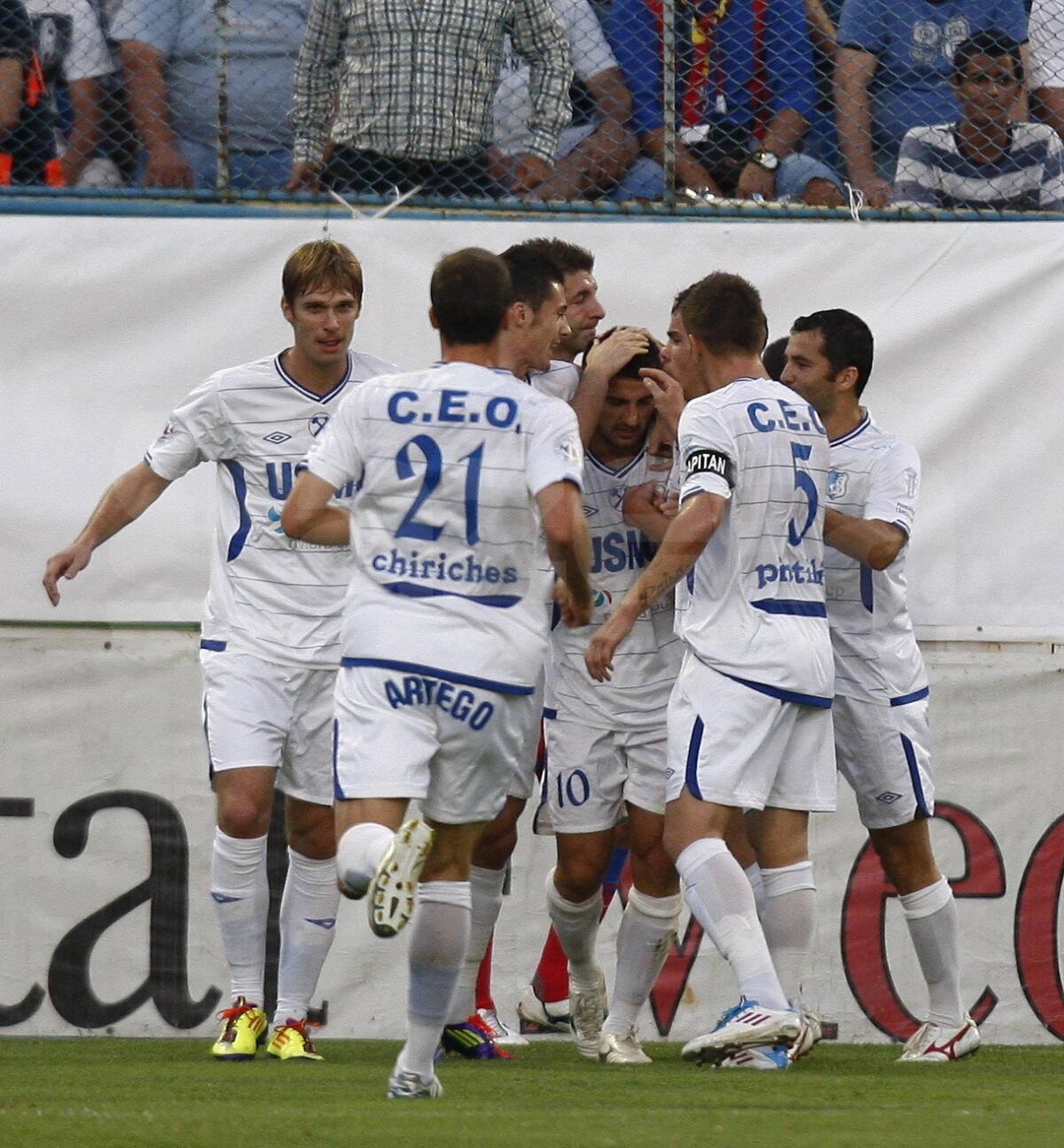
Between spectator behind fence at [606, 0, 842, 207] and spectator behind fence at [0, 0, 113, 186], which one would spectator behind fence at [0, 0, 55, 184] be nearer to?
spectator behind fence at [0, 0, 113, 186]

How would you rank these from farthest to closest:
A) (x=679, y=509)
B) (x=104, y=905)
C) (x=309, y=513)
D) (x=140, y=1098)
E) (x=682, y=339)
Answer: (x=104, y=905) → (x=682, y=339) → (x=679, y=509) → (x=140, y=1098) → (x=309, y=513)

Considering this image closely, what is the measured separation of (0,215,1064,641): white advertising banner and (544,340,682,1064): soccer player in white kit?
1.66m

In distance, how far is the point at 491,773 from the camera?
4.47 metres

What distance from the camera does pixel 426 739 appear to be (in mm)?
4375

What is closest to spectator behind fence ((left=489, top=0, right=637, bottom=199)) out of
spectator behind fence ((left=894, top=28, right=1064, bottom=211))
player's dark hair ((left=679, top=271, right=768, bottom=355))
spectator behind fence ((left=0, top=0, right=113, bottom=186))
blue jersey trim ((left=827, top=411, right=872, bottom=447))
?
spectator behind fence ((left=894, top=28, right=1064, bottom=211))

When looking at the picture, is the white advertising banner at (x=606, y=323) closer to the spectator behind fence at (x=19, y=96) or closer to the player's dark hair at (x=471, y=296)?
the spectator behind fence at (x=19, y=96)

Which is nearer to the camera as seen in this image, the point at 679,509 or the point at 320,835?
the point at 679,509

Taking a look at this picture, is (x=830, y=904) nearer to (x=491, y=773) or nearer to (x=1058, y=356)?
(x=1058, y=356)

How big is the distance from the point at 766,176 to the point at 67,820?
3.74 meters

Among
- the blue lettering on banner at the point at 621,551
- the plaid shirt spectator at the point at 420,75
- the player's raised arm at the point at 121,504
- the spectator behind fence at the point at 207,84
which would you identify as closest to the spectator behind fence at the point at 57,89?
the spectator behind fence at the point at 207,84

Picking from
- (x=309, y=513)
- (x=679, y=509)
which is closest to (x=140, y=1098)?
(x=309, y=513)

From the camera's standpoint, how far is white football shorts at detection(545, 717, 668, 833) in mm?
6035

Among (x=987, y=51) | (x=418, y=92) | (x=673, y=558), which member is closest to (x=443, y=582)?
(x=673, y=558)

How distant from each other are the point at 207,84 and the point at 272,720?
10.2 feet
